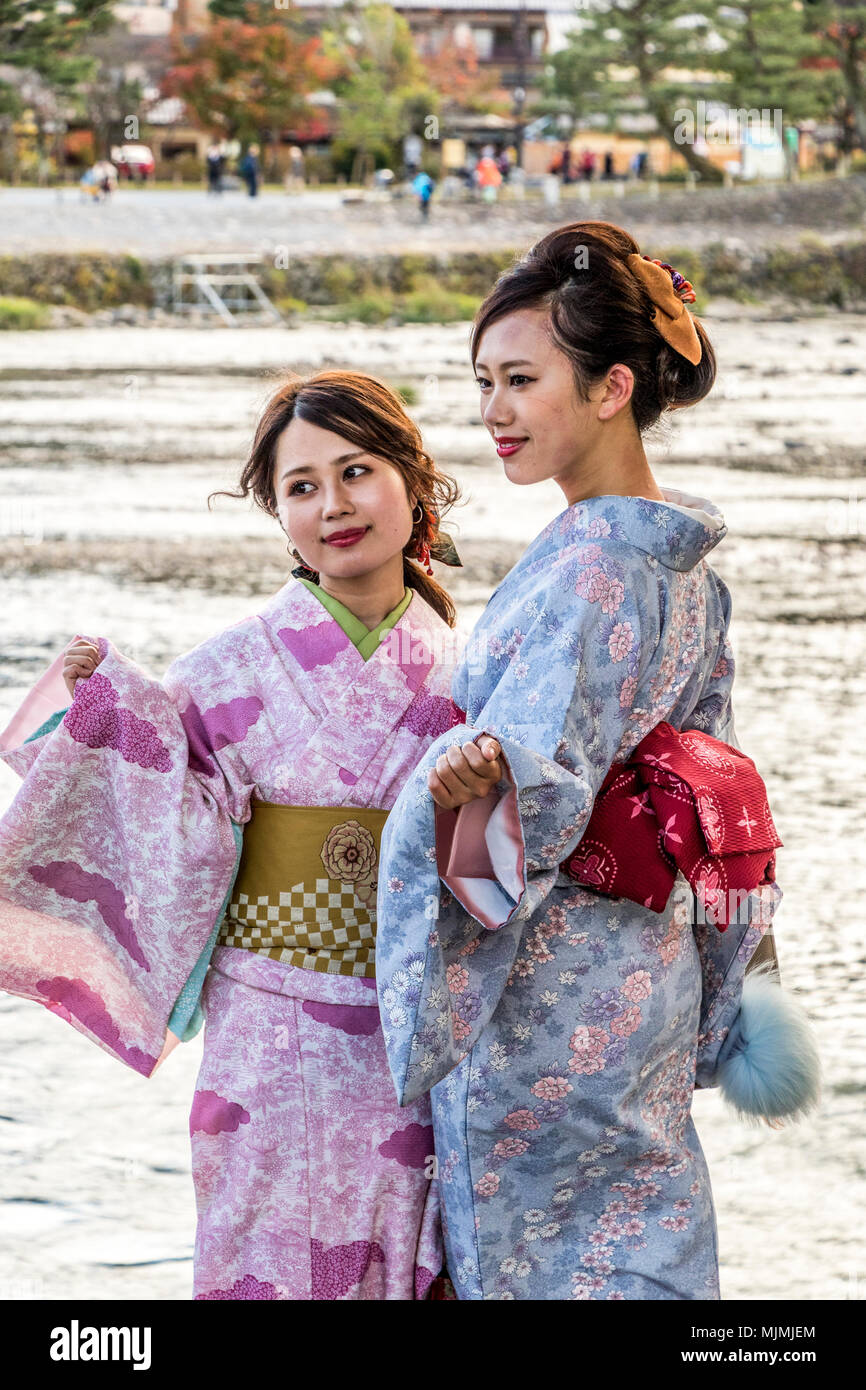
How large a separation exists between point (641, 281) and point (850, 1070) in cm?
183

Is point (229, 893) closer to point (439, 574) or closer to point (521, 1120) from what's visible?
point (521, 1120)

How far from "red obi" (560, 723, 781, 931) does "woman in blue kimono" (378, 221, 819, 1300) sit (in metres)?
0.03

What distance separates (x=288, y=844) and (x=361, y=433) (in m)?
0.45

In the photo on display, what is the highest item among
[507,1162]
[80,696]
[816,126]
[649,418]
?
[816,126]

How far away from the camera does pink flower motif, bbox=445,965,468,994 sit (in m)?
1.65

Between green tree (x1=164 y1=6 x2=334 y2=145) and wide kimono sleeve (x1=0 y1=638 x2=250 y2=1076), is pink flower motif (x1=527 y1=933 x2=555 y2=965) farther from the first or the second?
green tree (x1=164 y1=6 x2=334 y2=145)

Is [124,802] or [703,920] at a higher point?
[124,802]

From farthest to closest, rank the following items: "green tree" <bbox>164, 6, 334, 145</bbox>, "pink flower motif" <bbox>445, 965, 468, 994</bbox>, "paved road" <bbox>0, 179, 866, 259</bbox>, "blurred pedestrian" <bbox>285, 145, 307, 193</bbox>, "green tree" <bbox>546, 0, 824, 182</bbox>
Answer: "green tree" <bbox>164, 6, 334, 145</bbox>
"green tree" <bbox>546, 0, 824, 182</bbox>
"blurred pedestrian" <bbox>285, 145, 307, 193</bbox>
"paved road" <bbox>0, 179, 866, 259</bbox>
"pink flower motif" <bbox>445, 965, 468, 994</bbox>

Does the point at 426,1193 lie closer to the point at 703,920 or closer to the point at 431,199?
the point at 703,920

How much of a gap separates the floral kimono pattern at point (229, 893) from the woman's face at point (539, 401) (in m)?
0.27

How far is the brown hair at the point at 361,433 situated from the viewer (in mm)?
1841

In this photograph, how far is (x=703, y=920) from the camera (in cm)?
186

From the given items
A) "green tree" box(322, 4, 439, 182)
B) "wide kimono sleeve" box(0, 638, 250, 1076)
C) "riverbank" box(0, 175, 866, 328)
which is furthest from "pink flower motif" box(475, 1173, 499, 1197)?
"green tree" box(322, 4, 439, 182)

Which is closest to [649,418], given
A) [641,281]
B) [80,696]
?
[641,281]
